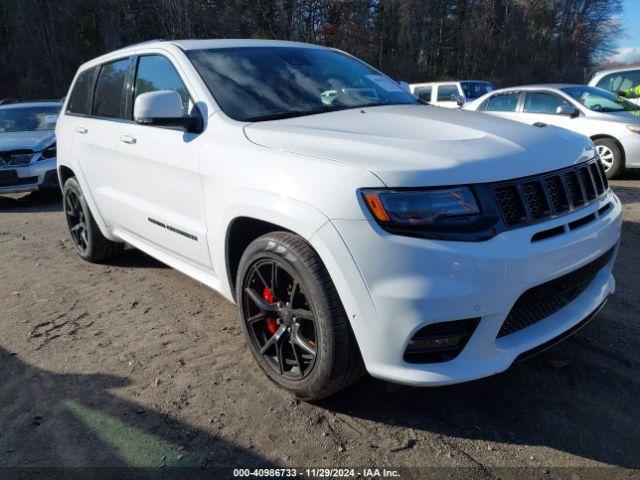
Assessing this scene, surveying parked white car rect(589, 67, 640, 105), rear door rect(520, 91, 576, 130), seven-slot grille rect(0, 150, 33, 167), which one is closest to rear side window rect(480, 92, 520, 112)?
rear door rect(520, 91, 576, 130)

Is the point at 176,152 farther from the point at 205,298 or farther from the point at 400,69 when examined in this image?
the point at 400,69

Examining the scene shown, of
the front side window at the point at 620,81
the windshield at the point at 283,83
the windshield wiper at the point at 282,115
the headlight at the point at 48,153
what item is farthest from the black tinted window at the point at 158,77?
the front side window at the point at 620,81

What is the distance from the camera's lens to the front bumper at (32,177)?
8.04m

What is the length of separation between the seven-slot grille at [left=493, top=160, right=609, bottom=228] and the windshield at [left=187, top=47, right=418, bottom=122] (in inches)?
53.3

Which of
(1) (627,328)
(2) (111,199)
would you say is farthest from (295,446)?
(2) (111,199)

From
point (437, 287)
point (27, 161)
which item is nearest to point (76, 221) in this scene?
point (27, 161)

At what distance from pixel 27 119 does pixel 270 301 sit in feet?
28.2

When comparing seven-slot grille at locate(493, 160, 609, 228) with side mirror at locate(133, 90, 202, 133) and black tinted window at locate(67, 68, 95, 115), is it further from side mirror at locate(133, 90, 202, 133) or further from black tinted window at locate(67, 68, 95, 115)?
black tinted window at locate(67, 68, 95, 115)

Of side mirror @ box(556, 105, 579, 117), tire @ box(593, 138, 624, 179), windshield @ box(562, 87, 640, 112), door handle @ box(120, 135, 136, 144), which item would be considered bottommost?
tire @ box(593, 138, 624, 179)

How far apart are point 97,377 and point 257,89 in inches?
75.4

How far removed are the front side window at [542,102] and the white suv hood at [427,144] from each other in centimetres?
664

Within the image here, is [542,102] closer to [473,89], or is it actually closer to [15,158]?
[15,158]

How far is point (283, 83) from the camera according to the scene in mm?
3268

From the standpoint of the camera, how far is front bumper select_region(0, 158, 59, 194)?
26.4 feet
